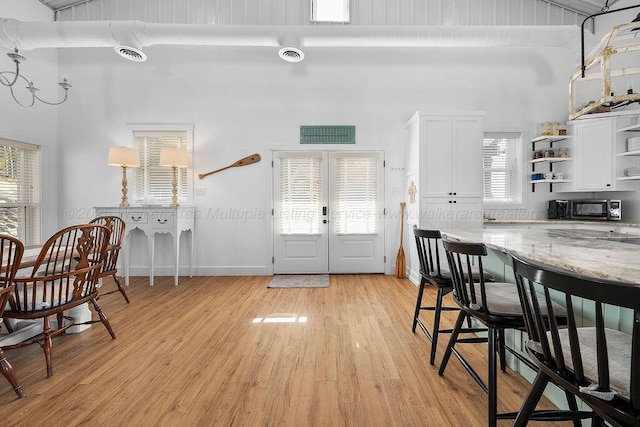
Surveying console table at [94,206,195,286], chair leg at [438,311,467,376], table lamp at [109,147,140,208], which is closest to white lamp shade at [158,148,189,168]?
table lamp at [109,147,140,208]

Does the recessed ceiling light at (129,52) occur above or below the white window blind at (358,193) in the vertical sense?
above

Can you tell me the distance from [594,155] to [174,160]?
5.85 m

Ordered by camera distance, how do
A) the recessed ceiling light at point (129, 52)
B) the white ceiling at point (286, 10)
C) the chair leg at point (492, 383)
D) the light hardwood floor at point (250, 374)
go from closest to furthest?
the chair leg at point (492, 383) < the light hardwood floor at point (250, 374) < the recessed ceiling light at point (129, 52) < the white ceiling at point (286, 10)

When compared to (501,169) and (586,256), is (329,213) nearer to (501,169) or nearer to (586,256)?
(501,169)

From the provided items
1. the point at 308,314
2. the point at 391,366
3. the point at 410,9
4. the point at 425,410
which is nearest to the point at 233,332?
the point at 308,314

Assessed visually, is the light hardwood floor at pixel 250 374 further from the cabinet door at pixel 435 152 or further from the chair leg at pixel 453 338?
the cabinet door at pixel 435 152

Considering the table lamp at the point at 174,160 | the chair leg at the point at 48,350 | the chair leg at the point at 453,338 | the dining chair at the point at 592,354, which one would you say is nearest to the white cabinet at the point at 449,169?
the chair leg at the point at 453,338

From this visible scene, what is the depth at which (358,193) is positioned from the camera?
4.89 m

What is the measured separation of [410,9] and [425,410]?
5.16 metres

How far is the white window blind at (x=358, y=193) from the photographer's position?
489 cm

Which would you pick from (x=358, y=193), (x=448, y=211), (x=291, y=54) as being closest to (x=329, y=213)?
(x=358, y=193)

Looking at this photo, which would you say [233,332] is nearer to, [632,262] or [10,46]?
[632,262]

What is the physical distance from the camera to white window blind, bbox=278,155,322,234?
192 inches

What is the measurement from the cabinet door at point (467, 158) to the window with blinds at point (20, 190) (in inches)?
235
